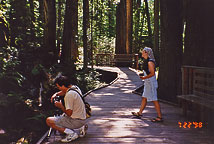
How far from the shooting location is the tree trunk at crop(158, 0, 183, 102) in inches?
365

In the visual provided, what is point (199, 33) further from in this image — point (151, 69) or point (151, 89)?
point (151, 89)

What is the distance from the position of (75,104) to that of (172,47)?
17.3ft

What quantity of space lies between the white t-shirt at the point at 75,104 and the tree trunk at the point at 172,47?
4835 mm

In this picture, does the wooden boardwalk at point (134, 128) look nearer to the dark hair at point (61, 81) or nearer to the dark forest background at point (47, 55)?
the dark hair at point (61, 81)

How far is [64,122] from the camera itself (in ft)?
17.2

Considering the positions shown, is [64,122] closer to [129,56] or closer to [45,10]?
[45,10]

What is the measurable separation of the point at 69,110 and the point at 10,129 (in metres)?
4.50

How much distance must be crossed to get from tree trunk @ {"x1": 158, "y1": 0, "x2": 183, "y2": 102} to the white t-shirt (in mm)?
4835

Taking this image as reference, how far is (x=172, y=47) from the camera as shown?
9336 mm

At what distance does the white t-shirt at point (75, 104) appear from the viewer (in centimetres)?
500

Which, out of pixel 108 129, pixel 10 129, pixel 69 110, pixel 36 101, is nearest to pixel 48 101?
pixel 36 101

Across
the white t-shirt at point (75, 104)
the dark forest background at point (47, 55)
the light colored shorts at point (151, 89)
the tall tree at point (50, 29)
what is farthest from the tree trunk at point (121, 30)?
the white t-shirt at point (75, 104)

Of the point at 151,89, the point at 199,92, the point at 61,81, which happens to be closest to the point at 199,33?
the point at 199,92
